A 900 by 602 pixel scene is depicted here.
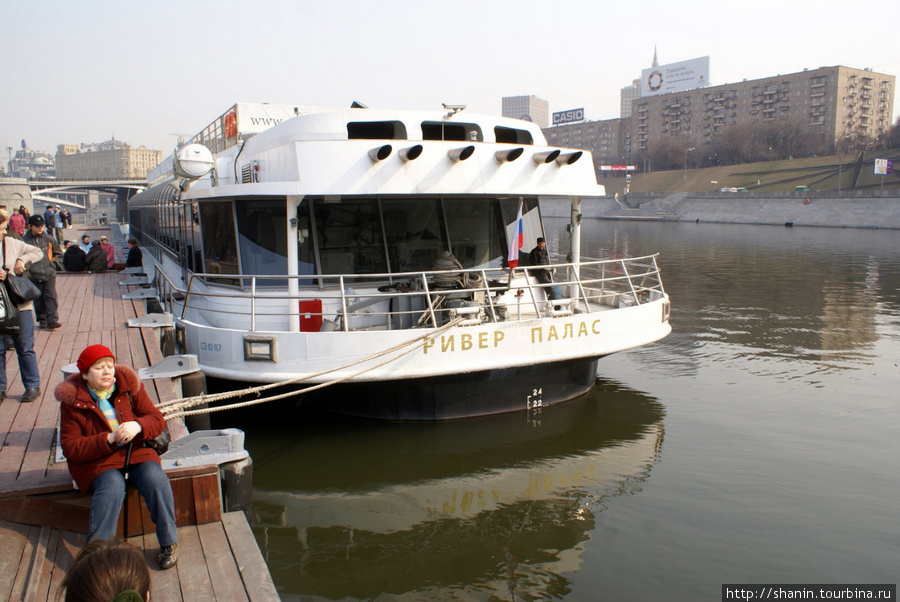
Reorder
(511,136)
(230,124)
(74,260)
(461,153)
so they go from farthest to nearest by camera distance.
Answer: (74,260) → (230,124) → (511,136) → (461,153)

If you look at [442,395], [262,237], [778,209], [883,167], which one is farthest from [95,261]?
[883,167]

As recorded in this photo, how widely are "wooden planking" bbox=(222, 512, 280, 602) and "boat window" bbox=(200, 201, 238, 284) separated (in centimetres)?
555

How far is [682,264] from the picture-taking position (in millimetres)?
31359

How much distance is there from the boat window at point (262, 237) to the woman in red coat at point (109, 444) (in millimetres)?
5295

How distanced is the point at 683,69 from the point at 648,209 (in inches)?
4116

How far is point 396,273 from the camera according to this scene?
9133mm

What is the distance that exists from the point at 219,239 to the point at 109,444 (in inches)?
252

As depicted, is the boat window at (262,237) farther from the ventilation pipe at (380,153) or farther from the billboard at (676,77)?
the billboard at (676,77)

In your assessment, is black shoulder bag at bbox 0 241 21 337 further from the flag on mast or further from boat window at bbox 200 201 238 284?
the flag on mast

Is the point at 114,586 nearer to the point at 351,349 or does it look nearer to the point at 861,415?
the point at 351,349

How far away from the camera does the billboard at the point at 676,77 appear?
16938cm

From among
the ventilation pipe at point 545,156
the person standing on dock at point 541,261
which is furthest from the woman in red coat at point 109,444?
the person standing on dock at point 541,261

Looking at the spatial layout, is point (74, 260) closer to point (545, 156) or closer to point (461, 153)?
point (461, 153)

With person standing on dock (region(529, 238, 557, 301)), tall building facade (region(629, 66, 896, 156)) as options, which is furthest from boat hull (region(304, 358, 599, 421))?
tall building facade (region(629, 66, 896, 156))
